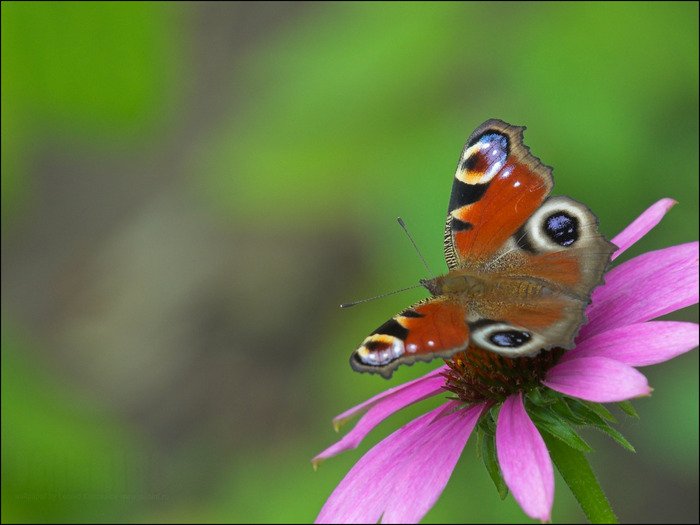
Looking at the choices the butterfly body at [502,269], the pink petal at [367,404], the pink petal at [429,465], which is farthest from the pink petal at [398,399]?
the butterfly body at [502,269]

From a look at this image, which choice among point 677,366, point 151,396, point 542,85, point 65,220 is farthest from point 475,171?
point 65,220

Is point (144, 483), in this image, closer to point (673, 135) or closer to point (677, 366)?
point (677, 366)

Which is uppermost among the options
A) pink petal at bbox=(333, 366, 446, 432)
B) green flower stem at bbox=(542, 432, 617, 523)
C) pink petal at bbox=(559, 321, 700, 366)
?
pink petal at bbox=(333, 366, 446, 432)

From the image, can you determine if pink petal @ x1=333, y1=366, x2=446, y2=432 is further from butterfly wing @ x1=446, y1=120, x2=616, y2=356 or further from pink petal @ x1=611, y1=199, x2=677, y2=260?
pink petal @ x1=611, y1=199, x2=677, y2=260

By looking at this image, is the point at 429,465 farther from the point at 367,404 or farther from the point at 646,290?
the point at 646,290

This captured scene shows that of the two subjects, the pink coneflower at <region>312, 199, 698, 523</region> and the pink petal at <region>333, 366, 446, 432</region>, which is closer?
the pink coneflower at <region>312, 199, 698, 523</region>

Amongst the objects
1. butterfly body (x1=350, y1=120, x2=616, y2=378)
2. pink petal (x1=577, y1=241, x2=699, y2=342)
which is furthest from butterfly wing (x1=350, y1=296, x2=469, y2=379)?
pink petal (x1=577, y1=241, x2=699, y2=342)

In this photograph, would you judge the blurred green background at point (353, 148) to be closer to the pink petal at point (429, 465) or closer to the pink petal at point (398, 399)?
the pink petal at point (398, 399)
